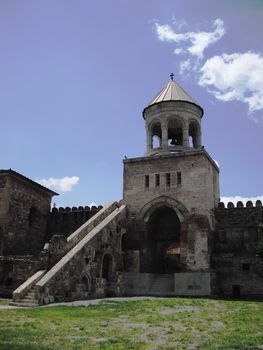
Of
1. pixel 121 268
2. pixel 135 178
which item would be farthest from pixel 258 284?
pixel 135 178

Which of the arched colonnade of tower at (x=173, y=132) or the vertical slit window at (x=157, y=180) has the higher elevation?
the arched colonnade of tower at (x=173, y=132)

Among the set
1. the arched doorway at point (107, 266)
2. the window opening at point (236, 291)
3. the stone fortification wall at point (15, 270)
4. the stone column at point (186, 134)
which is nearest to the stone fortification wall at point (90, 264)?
the arched doorway at point (107, 266)

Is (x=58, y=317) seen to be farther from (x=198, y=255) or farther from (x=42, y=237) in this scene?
(x=42, y=237)

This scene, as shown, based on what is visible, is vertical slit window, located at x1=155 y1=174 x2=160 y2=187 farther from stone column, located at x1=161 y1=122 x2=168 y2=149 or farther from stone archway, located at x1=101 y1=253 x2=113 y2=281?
stone archway, located at x1=101 y1=253 x2=113 y2=281

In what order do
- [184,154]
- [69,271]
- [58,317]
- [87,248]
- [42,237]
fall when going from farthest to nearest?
1. [42,237]
2. [184,154]
3. [87,248]
4. [69,271]
5. [58,317]

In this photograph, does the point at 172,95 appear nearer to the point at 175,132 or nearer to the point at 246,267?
the point at 175,132

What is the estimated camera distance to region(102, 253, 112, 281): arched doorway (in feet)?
72.0

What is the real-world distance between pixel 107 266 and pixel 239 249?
25.2 ft

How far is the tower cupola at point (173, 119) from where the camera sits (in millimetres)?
25766

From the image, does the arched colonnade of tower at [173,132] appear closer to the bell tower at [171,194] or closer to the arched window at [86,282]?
the bell tower at [171,194]

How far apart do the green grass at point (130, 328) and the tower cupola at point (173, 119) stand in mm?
12412

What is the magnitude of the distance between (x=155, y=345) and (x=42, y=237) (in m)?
21.5

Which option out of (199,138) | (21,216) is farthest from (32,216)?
(199,138)

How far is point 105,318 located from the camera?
39.5 feet
